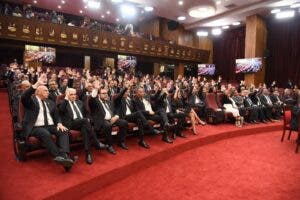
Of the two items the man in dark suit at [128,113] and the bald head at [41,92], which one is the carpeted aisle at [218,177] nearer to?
the man in dark suit at [128,113]

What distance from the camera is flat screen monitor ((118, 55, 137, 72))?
13194mm

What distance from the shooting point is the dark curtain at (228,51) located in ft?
48.3

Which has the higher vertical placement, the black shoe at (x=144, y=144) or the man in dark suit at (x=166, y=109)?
the man in dark suit at (x=166, y=109)

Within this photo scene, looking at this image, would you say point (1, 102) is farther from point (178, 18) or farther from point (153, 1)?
point (178, 18)

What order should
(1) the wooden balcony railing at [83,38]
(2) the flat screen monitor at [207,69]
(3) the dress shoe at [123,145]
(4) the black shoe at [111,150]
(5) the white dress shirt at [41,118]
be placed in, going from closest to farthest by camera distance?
1. (5) the white dress shirt at [41,118]
2. (4) the black shoe at [111,150]
3. (3) the dress shoe at [123,145]
4. (1) the wooden balcony railing at [83,38]
5. (2) the flat screen monitor at [207,69]

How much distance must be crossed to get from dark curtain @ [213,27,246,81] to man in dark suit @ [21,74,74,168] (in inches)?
493

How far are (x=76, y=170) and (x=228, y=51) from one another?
1366 centimetres

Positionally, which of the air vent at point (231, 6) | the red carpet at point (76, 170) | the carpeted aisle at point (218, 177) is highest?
the air vent at point (231, 6)

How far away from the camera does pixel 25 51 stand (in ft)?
33.5

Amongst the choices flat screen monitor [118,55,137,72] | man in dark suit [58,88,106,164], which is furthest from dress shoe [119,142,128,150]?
flat screen monitor [118,55,137,72]

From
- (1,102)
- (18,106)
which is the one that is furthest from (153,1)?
(18,106)

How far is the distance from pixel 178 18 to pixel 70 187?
41.8 ft

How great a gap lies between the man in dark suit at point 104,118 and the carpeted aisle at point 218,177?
69 cm

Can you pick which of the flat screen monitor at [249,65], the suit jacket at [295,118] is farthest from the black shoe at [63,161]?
the flat screen monitor at [249,65]
